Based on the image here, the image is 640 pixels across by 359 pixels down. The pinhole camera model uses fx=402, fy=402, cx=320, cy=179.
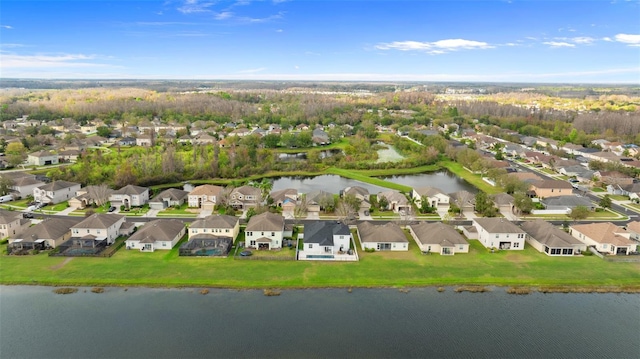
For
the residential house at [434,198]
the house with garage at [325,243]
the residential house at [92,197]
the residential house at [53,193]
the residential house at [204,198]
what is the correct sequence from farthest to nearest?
1. the residential house at [53,193]
2. the residential house at [434,198]
3. the residential house at [92,197]
4. the residential house at [204,198]
5. the house with garage at [325,243]

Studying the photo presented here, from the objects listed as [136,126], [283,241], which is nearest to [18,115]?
[136,126]

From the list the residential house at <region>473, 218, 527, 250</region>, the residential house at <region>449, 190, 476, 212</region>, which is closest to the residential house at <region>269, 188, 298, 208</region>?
the residential house at <region>449, 190, 476, 212</region>

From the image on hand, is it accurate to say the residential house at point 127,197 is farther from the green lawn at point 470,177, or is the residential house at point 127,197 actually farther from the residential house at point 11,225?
the green lawn at point 470,177

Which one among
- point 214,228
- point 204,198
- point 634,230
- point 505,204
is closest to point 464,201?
point 505,204

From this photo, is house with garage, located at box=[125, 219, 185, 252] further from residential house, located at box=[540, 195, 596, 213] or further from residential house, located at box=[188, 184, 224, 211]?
residential house, located at box=[540, 195, 596, 213]

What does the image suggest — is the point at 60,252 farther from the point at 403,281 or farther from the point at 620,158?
the point at 620,158

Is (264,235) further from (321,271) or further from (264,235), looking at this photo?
(321,271)

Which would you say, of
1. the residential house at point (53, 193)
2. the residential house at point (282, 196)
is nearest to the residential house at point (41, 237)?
the residential house at point (53, 193)
